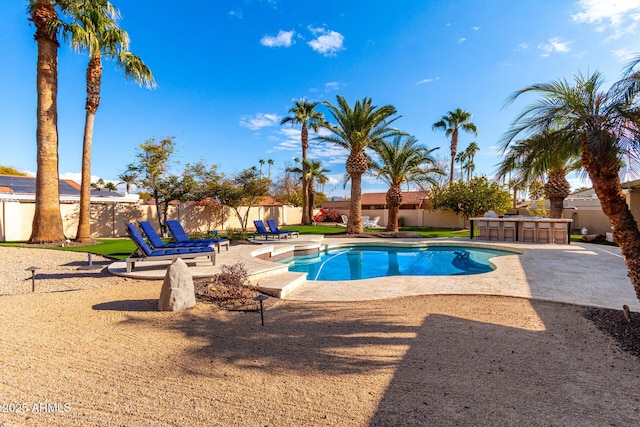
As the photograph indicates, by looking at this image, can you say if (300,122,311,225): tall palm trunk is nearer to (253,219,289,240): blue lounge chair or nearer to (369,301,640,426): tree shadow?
(253,219,289,240): blue lounge chair

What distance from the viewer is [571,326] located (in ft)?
15.3

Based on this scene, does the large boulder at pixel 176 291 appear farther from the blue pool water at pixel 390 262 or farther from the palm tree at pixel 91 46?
the palm tree at pixel 91 46

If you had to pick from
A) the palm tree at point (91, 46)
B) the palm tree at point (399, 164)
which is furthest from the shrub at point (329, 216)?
the palm tree at point (91, 46)

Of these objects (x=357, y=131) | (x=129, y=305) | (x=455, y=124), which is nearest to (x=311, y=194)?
(x=357, y=131)

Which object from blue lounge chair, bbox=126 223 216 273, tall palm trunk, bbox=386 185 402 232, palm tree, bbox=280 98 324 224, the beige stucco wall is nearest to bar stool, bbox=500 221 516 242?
tall palm trunk, bbox=386 185 402 232

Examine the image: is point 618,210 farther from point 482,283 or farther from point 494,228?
point 494,228

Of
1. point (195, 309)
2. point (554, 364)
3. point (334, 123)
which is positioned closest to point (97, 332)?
point (195, 309)

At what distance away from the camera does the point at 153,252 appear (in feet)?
25.5

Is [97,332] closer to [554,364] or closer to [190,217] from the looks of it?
[554,364]

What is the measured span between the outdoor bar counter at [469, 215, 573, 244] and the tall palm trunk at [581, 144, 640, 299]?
12249mm

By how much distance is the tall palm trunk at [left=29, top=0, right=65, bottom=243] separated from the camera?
496 inches

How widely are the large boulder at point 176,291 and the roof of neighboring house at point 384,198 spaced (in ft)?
115

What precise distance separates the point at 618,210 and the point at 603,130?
1215 millimetres

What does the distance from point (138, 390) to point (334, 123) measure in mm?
18056
